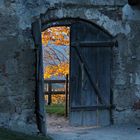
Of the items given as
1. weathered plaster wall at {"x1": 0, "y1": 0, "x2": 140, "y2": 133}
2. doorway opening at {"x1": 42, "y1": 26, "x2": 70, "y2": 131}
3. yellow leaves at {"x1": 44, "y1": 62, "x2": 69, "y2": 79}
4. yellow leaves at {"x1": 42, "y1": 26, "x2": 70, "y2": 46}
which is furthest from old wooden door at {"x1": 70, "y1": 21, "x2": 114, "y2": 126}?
yellow leaves at {"x1": 44, "y1": 62, "x2": 69, "y2": 79}

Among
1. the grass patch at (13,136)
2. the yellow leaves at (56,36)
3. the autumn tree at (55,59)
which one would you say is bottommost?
the grass patch at (13,136)

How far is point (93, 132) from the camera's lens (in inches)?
398

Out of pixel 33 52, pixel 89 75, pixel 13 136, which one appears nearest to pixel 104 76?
pixel 89 75

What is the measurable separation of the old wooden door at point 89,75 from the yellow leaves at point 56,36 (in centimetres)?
665

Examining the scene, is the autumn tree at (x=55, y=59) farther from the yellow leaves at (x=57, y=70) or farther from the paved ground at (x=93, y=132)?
the paved ground at (x=93, y=132)

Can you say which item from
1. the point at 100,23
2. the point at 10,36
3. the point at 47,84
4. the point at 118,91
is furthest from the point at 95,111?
the point at 47,84

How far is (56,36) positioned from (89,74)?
7.09 m

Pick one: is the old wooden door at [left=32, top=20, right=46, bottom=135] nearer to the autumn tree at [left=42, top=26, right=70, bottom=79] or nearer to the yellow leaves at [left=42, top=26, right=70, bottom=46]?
the yellow leaves at [left=42, top=26, right=70, bottom=46]

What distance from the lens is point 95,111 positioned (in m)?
10.9

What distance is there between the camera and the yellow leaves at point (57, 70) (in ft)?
61.3

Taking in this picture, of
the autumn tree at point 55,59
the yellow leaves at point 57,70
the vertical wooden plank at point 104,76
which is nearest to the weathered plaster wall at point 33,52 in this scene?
the vertical wooden plank at point 104,76

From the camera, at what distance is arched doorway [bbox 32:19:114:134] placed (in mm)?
10781

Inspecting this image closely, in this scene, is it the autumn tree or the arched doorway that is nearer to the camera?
the arched doorway

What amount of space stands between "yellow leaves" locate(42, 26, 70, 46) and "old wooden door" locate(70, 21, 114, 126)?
665 cm
